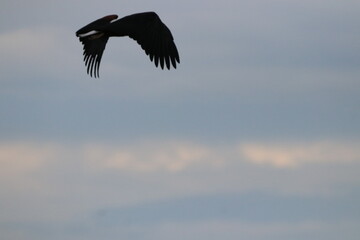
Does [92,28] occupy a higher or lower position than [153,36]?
higher

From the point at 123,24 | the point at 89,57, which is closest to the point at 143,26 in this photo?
the point at 123,24

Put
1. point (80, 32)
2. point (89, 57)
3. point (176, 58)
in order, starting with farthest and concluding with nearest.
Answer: point (89, 57) → point (80, 32) → point (176, 58)

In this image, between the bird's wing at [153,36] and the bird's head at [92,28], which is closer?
the bird's wing at [153,36]

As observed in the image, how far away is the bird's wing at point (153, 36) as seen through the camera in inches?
2053

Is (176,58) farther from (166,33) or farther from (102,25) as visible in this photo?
(102,25)

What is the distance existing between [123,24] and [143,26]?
1037mm

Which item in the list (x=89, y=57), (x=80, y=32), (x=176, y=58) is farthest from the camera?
(x=89, y=57)

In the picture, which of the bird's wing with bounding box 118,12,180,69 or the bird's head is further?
the bird's head

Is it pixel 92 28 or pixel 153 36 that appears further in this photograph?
pixel 92 28

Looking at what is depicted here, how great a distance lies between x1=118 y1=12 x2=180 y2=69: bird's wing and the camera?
171 ft

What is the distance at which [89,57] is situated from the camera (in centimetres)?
6169

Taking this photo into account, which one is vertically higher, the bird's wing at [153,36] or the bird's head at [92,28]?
the bird's head at [92,28]

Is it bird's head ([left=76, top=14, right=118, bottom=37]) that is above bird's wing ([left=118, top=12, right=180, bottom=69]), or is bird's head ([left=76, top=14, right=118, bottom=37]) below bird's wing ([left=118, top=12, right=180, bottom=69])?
above

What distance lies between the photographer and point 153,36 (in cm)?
5344
